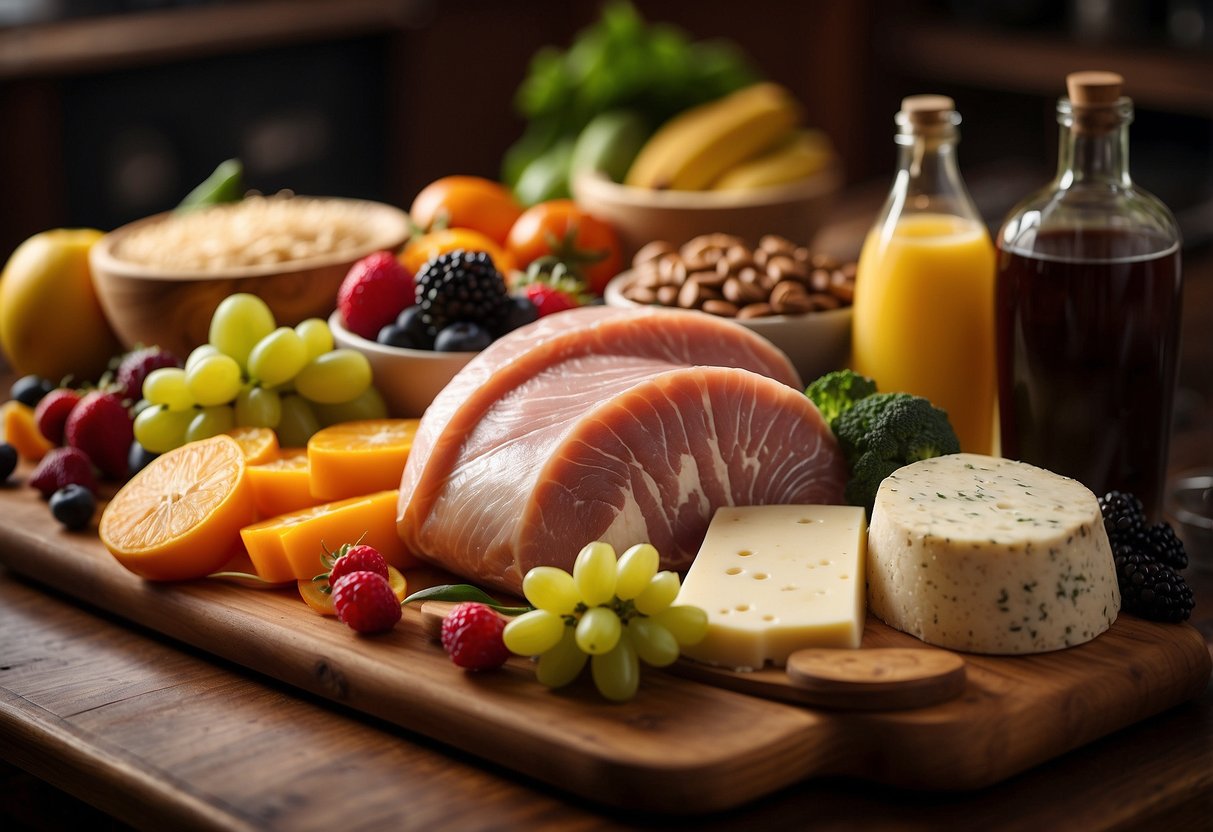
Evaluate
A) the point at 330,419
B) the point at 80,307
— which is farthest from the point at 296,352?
the point at 80,307

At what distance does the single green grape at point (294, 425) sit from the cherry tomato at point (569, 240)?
21.3 inches

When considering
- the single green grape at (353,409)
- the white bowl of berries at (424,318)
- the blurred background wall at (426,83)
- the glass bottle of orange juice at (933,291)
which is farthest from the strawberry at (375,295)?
the blurred background wall at (426,83)

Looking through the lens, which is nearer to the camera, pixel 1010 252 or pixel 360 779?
pixel 360 779

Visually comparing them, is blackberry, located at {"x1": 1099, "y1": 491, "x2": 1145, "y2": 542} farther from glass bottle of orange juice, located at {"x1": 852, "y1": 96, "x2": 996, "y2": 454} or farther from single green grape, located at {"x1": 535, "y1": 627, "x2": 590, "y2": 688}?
single green grape, located at {"x1": 535, "y1": 627, "x2": 590, "y2": 688}

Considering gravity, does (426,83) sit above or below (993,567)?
above

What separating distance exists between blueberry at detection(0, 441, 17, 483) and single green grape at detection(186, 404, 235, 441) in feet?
0.99

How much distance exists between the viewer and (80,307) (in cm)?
194

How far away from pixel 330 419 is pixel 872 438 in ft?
2.17

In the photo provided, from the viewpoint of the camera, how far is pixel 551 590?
1.16 meters

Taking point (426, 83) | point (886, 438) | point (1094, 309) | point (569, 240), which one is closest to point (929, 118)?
point (1094, 309)

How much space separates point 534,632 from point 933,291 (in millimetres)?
726

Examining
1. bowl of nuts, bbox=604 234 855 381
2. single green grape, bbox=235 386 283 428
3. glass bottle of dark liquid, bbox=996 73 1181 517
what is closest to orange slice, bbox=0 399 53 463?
single green grape, bbox=235 386 283 428

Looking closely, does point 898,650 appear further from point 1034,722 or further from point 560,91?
point 560,91

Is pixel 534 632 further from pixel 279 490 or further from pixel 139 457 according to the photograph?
pixel 139 457
